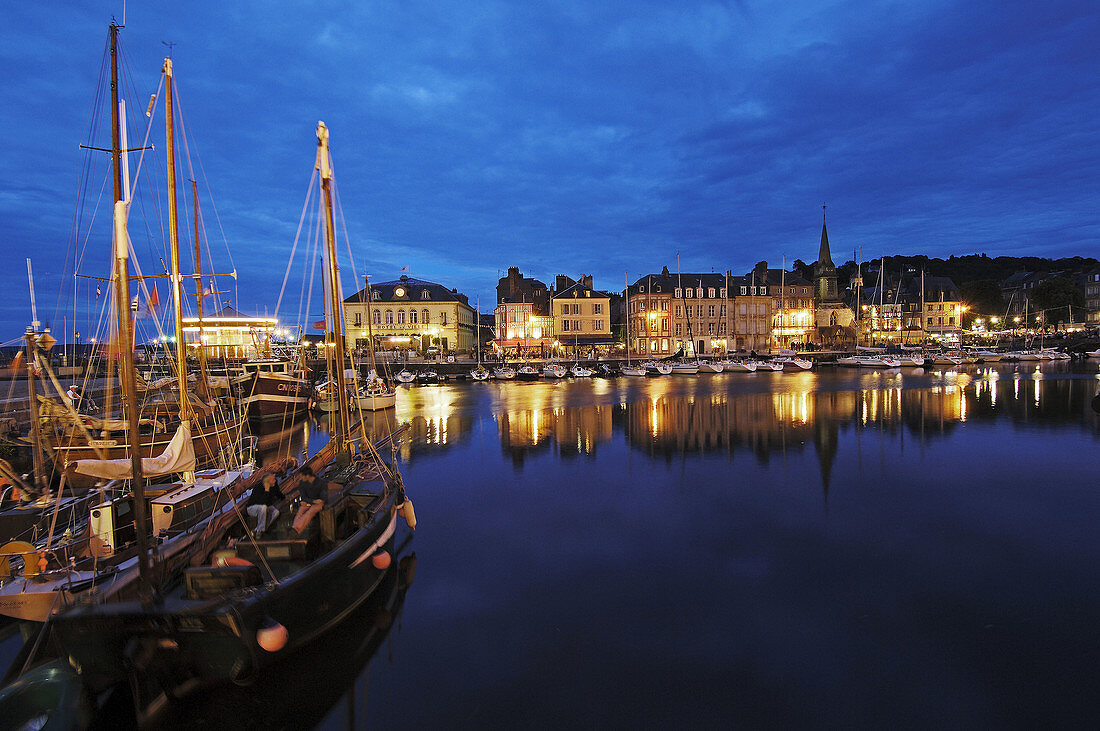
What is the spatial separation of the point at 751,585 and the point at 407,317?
65889 millimetres

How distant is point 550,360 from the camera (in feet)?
223

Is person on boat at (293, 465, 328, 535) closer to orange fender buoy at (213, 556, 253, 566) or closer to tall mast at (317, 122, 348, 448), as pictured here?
orange fender buoy at (213, 556, 253, 566)

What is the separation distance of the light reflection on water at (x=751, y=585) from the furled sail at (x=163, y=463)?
478 cm

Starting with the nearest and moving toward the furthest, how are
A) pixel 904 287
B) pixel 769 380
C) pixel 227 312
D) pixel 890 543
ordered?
pixel 890 543 < pixel 227 312 < pixel 769 380 < pixel 904 287

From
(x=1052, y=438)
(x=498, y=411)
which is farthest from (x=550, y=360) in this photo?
(x=1052, y=438)

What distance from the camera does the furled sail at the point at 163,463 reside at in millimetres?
9144

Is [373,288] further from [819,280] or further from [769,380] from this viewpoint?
[819,280]

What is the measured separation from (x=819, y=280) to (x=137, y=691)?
327 ft

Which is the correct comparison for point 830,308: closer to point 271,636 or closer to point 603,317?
point 603,317

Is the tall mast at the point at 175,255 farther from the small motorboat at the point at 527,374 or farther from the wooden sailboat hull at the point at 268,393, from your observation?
the small motorboat at the point at 527,374

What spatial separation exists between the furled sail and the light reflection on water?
4.78m

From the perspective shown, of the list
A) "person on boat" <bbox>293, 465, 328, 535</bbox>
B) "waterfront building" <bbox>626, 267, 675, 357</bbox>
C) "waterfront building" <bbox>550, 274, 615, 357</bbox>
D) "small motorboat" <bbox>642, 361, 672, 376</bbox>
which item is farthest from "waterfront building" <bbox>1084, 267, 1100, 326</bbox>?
"person on boat" <bbox>293, 465, 328, 535</bbox>

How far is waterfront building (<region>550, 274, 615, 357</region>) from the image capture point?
7019 centimetres

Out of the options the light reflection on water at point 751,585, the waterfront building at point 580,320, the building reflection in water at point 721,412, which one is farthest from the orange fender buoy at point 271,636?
the waterfront building at point 580,320
